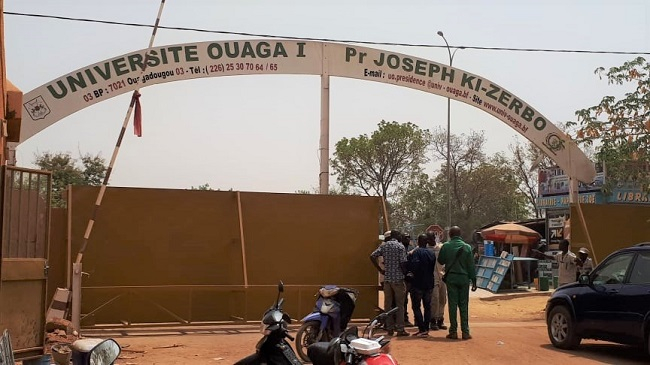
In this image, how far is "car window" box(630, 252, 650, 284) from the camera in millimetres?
9609

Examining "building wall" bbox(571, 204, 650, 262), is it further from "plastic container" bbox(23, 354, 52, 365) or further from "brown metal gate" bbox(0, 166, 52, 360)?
"plastic container" bbox(23, 354, 52, 365)

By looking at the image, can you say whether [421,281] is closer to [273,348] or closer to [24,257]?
[273,348]

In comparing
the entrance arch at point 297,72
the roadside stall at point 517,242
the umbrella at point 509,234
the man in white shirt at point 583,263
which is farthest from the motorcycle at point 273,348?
the umbrella at point 509,234

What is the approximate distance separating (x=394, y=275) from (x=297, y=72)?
4.76 m

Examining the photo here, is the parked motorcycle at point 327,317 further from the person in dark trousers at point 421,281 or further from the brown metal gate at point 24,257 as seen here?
the brown metal gate at point 24,257

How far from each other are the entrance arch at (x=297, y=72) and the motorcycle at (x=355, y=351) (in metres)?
7.64

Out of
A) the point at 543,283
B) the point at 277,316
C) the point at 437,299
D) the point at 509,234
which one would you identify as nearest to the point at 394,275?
the point at 437,299

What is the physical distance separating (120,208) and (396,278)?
15.8ft

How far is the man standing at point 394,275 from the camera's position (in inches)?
464

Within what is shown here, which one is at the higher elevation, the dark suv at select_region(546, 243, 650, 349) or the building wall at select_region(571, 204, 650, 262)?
the building wall at select_region(571, 204, 650, 262)

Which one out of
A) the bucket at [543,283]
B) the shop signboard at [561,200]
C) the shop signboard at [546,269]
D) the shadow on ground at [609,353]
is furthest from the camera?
the shop signboard at [561,200]

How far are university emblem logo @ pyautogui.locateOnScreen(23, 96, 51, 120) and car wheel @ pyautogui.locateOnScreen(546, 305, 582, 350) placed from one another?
918cm

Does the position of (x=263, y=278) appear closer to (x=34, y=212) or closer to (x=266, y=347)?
(x=34, y=212)

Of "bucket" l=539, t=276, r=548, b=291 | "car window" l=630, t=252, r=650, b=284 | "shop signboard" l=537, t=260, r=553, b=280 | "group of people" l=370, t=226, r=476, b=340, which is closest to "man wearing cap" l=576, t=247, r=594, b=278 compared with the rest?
"group of people" l=370, t=226, r=476, b=340
